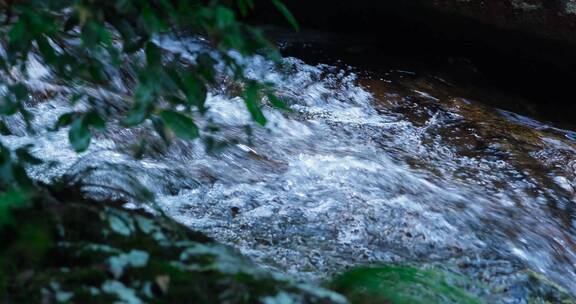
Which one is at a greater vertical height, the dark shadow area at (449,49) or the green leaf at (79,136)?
the green leaf at (79,136)

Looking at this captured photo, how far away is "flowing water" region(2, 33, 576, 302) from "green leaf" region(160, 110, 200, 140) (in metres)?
0.77

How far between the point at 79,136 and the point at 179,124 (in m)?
0.23

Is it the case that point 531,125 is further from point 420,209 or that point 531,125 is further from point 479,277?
point 479,277

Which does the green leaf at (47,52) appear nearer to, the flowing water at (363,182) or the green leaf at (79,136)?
the green leaf at (79,136)

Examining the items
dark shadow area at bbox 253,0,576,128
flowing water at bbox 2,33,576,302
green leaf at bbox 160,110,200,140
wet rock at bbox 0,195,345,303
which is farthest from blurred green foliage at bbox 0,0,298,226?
dark shadow area at bbox 253,0,576,128

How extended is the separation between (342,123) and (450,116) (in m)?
0.95

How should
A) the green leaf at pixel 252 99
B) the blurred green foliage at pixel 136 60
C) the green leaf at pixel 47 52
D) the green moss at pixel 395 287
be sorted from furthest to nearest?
1. the green moss at pixel 395 287
2. the green leaf at pixel 47 52
3. the green leaf at pixel 252 99
4. the blurred green foliage at pixel 136 60

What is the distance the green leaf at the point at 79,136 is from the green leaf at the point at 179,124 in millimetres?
185

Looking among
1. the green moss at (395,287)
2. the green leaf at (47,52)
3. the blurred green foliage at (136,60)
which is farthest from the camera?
the green moss at (395,287)

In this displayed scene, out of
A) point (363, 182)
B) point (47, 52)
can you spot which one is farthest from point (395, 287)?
point (363, 182)

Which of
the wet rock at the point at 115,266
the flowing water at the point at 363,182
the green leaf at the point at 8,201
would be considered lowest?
the flowing water at the point at 363,182

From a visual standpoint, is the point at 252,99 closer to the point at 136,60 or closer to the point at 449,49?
Result: the point at 136,60

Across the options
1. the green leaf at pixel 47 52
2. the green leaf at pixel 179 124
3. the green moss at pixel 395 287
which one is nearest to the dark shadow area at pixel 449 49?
the green moss at pixel 395 287

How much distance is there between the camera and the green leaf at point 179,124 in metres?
1.73
